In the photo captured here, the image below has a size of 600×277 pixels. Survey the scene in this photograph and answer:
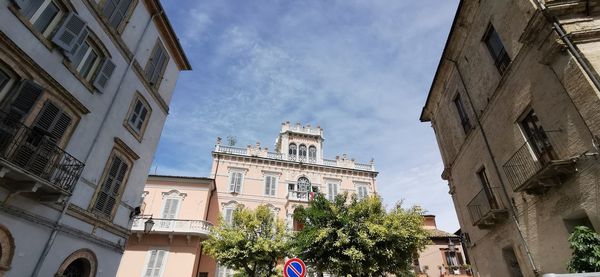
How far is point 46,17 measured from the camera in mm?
8555

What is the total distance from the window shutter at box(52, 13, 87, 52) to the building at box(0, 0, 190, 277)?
3 centimetres

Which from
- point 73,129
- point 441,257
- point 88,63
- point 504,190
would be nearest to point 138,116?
point 88,63

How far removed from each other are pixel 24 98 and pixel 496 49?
47.3 ft

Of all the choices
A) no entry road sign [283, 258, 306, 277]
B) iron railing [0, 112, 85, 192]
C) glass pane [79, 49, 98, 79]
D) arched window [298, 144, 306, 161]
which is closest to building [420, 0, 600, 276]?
no entry road sign [283, 258, 306, 277]

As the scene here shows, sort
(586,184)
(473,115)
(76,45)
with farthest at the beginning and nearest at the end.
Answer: (473,115), (76,45), (586,184)

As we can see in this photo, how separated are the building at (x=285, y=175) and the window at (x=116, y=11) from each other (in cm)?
1978

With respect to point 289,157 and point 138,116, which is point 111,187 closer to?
point 138,116

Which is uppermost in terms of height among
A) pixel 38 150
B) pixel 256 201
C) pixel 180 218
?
pixel 256 201

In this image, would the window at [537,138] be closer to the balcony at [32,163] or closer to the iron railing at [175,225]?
the balcony at [32,163]

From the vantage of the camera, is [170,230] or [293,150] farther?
[293,150]

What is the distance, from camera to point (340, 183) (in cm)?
3259

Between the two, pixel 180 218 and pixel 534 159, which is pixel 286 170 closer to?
pixel 180 218

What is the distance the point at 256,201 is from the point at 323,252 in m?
14.6

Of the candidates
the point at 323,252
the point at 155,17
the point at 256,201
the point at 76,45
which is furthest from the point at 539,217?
the point at 256,201
